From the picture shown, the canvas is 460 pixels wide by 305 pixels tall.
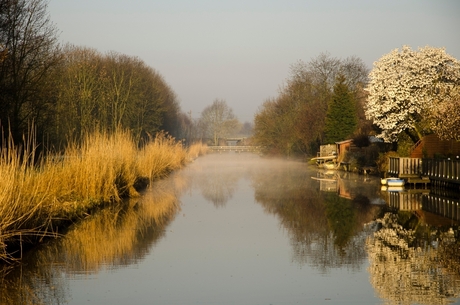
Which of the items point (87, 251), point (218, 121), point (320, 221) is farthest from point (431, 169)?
point (218, 121)

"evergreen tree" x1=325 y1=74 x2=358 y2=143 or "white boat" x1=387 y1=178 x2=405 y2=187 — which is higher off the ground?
"evergreen tree" x1=325 y1=74 x2=358 y2=143

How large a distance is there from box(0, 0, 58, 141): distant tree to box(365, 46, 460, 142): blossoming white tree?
18.8m

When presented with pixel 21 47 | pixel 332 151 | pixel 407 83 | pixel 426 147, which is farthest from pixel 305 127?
pixel 21 47

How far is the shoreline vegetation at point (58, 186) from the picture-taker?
1127cm

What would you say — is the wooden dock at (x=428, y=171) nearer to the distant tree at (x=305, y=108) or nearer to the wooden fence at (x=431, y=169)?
the wooden fence at (x=431, y=169)

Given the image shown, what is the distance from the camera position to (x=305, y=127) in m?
63.2

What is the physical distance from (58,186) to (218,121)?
12642 cm

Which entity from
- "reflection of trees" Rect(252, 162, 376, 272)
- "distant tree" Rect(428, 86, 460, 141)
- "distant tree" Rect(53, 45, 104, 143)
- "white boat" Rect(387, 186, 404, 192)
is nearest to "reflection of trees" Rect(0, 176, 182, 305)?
"reflection of trees" Rect(252, 162, 376, 272)

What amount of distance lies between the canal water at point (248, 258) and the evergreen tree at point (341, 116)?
125 feet

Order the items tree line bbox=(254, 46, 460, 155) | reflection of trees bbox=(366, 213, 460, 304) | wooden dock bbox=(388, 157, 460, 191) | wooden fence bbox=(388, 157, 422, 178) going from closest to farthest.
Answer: reflection of trees bbox=(366, 213, 460, 304), wooden dock bbox=(388, 157, 460, 191), wooden fence bbox=(388, 157, 422, 178), tree line bbox=(254, 46, 460, 155)

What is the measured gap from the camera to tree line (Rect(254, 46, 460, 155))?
35000mm

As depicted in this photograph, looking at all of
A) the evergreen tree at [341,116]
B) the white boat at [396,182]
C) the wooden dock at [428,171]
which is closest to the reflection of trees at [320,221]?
the white boat at [396,182]

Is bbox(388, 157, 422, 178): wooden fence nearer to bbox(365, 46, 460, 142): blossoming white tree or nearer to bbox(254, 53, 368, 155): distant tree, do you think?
bbox(365, 46, 460, 142): blossoming white tree

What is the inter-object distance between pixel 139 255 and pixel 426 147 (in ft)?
79.7
